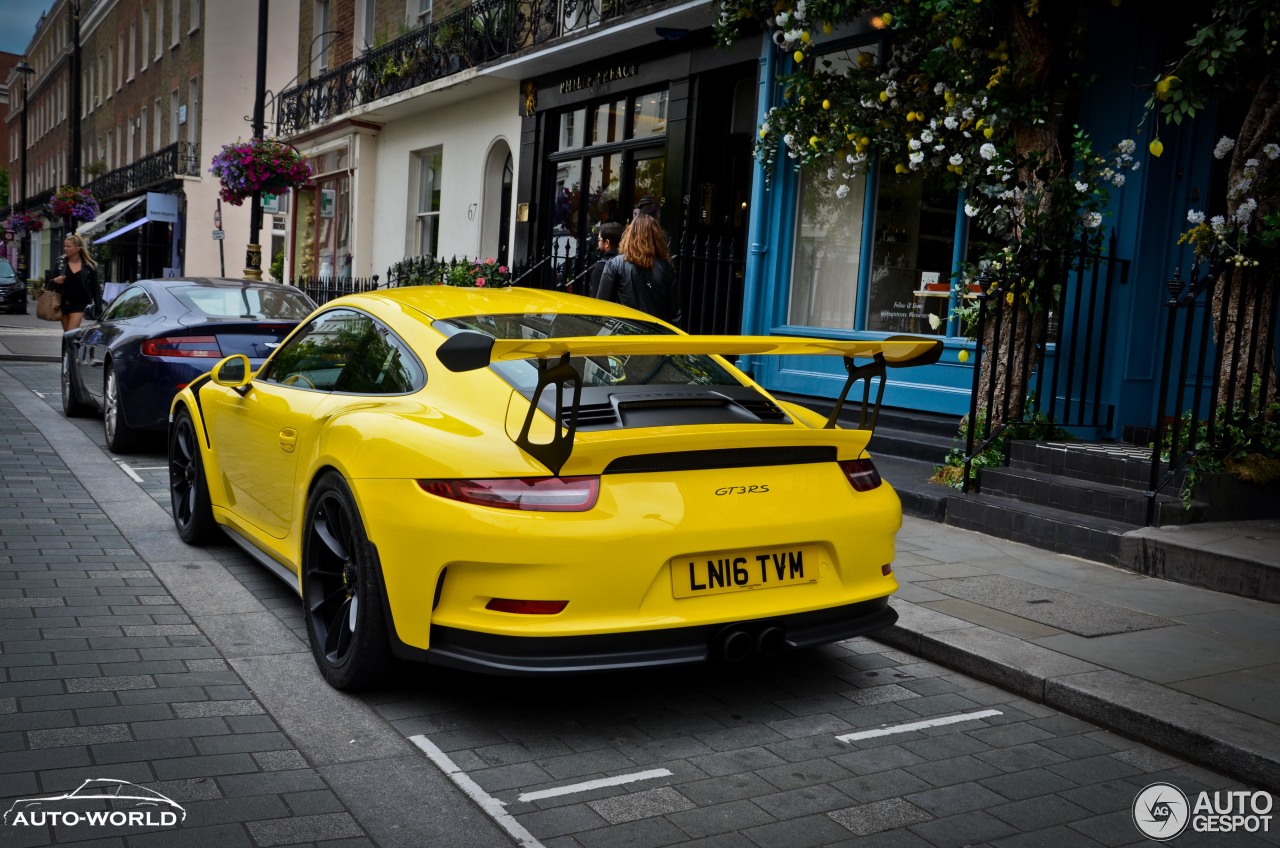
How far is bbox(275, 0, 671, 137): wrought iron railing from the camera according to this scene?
14.9 m

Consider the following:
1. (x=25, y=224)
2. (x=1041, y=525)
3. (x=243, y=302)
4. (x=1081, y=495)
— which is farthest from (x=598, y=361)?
(x=25, y=224)

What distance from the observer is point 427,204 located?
2064cm

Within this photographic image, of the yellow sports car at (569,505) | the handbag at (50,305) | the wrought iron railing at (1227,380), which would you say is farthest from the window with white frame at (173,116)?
the yellow sports car at (569,505)

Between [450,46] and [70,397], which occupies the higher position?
[450,46]

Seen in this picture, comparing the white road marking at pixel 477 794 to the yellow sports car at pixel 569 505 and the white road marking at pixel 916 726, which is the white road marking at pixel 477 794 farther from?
the white road marking at pixel 916 726

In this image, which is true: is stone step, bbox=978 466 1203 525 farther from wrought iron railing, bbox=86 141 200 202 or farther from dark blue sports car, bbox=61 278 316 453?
wrought iron railing, bbox=86 141 200 202

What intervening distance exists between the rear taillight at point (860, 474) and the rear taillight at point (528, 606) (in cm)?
123

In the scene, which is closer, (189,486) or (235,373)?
(235,373)

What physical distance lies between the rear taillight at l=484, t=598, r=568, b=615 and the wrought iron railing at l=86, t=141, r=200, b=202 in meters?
35.6

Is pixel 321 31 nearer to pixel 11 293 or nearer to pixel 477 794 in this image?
pixel 11 293

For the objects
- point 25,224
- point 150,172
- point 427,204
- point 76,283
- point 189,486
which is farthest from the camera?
point 25,224

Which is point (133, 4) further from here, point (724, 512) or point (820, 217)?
point (724, 512)

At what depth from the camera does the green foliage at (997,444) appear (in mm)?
7766

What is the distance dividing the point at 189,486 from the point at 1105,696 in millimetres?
4839
